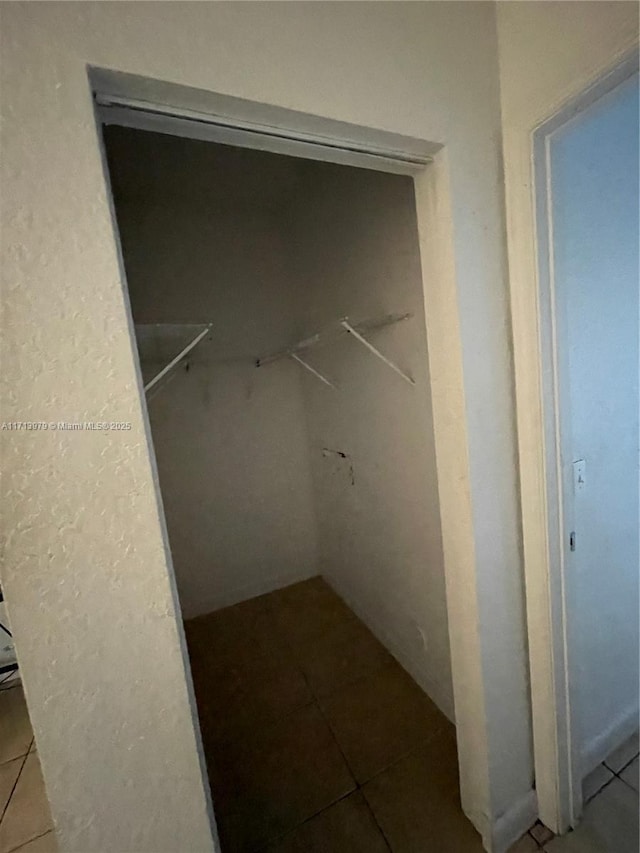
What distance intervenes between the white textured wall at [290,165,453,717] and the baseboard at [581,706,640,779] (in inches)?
19.6

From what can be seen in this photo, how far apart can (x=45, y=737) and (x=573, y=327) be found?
162 cm

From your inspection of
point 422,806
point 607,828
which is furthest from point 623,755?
point 422,806

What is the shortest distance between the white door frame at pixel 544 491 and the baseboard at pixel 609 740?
19 centimetres

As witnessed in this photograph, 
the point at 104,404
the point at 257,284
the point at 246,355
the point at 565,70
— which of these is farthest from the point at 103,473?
the point at 257,284

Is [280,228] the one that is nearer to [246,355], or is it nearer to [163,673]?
[246,355]

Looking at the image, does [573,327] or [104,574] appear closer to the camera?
[104,574]

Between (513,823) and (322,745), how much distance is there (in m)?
0.72

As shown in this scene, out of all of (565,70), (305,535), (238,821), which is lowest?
(238,821)

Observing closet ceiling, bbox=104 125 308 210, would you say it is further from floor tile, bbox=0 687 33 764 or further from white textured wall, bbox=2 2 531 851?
floor tile, bbox=0 687 33 764

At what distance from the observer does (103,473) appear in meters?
0.66

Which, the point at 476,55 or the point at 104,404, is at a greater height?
the point at 476,55

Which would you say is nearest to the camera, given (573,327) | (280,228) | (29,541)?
(29,541)

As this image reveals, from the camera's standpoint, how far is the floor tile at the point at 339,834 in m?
1.26

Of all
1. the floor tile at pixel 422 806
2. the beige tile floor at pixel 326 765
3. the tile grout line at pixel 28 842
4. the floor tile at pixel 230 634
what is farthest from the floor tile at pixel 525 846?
the tile grout line at pixel 28 842
